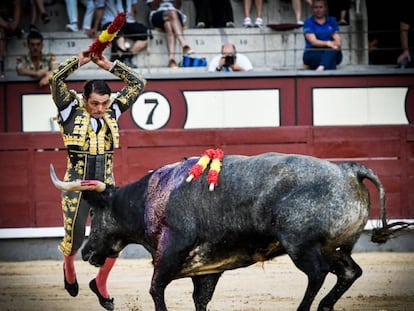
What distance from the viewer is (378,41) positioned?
1121 cm

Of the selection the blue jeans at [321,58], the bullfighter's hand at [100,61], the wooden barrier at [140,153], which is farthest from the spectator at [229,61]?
the bullfighter's hand at [100,61]

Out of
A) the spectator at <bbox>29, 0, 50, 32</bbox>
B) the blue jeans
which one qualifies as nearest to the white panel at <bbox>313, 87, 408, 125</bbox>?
the blue jeans

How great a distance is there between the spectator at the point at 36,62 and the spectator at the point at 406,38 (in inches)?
116

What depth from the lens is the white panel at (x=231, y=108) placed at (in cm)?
986

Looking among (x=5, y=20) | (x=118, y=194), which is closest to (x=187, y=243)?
(x=118, y=194)

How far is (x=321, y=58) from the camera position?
1014 cm

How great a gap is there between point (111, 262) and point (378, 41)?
18.9ft

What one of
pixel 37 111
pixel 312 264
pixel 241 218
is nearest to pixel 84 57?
pixel 241 218

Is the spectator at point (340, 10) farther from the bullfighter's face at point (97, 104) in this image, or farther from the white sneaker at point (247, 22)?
the bullfighter's face at point (97, 104)

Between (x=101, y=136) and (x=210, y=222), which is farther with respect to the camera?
(x=101, y=136)

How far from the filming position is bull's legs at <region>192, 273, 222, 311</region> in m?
5.75

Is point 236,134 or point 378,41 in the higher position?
point 378,41

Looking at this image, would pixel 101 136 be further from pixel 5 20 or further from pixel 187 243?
pixel 5 20

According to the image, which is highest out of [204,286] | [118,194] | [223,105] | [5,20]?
[5,20]
